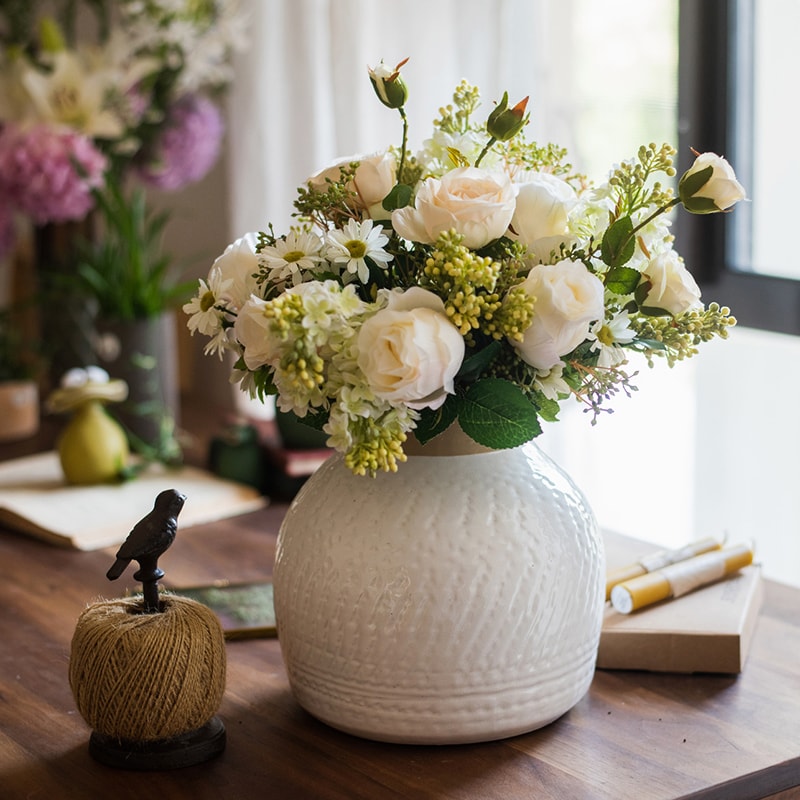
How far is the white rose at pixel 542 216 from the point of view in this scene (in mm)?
856

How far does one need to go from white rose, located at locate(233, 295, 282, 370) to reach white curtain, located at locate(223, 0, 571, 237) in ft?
3.26

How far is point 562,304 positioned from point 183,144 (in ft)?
4.28

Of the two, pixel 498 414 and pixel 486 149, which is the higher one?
pixel 486 149

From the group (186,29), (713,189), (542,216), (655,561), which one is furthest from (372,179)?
(186,29)

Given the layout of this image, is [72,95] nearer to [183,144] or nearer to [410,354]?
[183,144]

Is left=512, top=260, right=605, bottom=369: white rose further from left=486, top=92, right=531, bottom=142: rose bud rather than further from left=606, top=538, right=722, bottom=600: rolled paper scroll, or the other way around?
left=606, top=538, right=722, bottom=600: rolled paper scroll

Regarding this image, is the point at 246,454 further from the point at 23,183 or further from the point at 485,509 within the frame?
the point at 485,509

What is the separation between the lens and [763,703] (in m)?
1.01

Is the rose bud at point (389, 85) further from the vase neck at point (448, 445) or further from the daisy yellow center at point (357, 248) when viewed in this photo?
the vase neck at point (448, 445)

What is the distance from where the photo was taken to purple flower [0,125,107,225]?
1.82m

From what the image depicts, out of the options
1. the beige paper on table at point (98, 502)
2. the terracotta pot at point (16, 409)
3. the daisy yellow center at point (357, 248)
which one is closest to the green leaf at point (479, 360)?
the daisy yellow center at point (357, 248)

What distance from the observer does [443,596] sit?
867 millimetres

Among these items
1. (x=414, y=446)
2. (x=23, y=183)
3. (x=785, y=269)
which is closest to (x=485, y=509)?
(x=414, y=446)

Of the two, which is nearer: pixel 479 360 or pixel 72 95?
pixel 479 360
